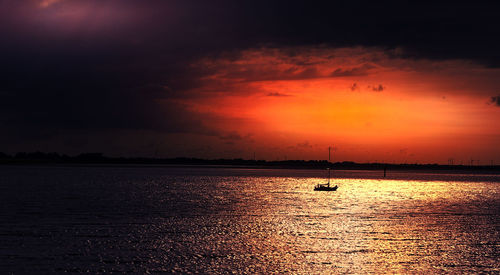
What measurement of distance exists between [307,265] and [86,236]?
26.2 metres

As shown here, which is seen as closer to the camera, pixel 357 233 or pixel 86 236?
pixel 86 236

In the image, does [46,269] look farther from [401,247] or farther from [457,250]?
[457,250]

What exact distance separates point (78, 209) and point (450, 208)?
238ft

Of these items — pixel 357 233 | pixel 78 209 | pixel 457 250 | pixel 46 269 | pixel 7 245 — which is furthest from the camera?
pixel 78 209

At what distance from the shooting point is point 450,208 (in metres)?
99.0

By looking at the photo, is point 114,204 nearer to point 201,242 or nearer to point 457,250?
point 201,242

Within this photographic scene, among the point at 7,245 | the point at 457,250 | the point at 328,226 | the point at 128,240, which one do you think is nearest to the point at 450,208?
the point at 328,226

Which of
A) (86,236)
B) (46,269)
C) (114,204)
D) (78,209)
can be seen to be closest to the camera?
(46,269)

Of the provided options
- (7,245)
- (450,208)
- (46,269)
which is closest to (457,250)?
(46,269)

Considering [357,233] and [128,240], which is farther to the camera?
[357,233]

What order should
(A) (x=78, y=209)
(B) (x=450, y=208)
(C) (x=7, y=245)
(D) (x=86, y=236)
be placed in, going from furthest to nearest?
(B) (x=450, y=208), (A) (x=78, y=209), (D) (x=86, y=236), (C) (x=7, y=245)

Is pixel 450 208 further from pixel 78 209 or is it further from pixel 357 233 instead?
pixel 78 209

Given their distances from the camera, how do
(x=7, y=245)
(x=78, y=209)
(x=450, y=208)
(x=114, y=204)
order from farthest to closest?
(x=450, y=208), (x=114, y=204), (x=78, y=209), (x=7, y=245)

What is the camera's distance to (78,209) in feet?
267
